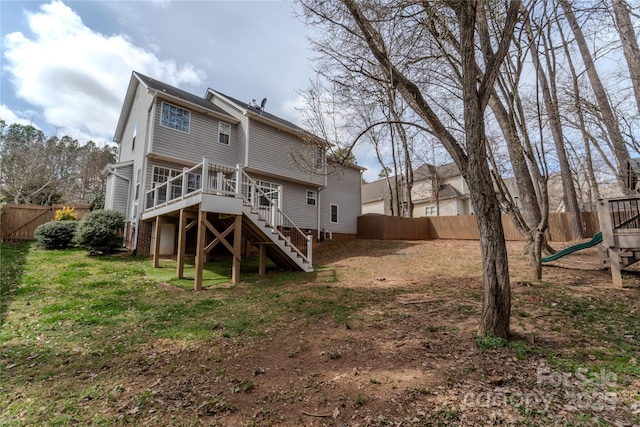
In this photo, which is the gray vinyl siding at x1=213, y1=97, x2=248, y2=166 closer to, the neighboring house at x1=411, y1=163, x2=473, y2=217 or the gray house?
the gray house

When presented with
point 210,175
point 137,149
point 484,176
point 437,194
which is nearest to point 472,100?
point 484,176

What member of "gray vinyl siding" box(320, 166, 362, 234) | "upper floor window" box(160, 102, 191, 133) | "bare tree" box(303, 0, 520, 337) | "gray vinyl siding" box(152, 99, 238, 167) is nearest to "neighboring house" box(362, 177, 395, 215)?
"gray vinyl siding" box(320, 166, 362, 234)

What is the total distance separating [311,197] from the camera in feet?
57.4

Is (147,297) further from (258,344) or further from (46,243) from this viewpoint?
(46,243)

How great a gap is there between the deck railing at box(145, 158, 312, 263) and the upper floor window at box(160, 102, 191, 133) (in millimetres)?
2087

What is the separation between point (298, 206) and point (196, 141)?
6.13 metres

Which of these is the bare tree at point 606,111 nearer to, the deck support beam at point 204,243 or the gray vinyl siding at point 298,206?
the deck support beam at point 204,243

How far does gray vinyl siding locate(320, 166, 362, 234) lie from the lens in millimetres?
18422

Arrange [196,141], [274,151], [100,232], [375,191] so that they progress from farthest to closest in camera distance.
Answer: [375,191]
[274,151]
[196,141]
[100,232]

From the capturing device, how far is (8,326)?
15.5 ft

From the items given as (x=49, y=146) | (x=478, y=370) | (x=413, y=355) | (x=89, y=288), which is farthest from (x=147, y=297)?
(x=49, y=146)

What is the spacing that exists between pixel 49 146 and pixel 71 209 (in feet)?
54.1

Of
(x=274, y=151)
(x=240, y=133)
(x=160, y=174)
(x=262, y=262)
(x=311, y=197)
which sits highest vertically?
(x=240, y=133)

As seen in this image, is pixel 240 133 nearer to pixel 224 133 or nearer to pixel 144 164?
pixel 224 133
